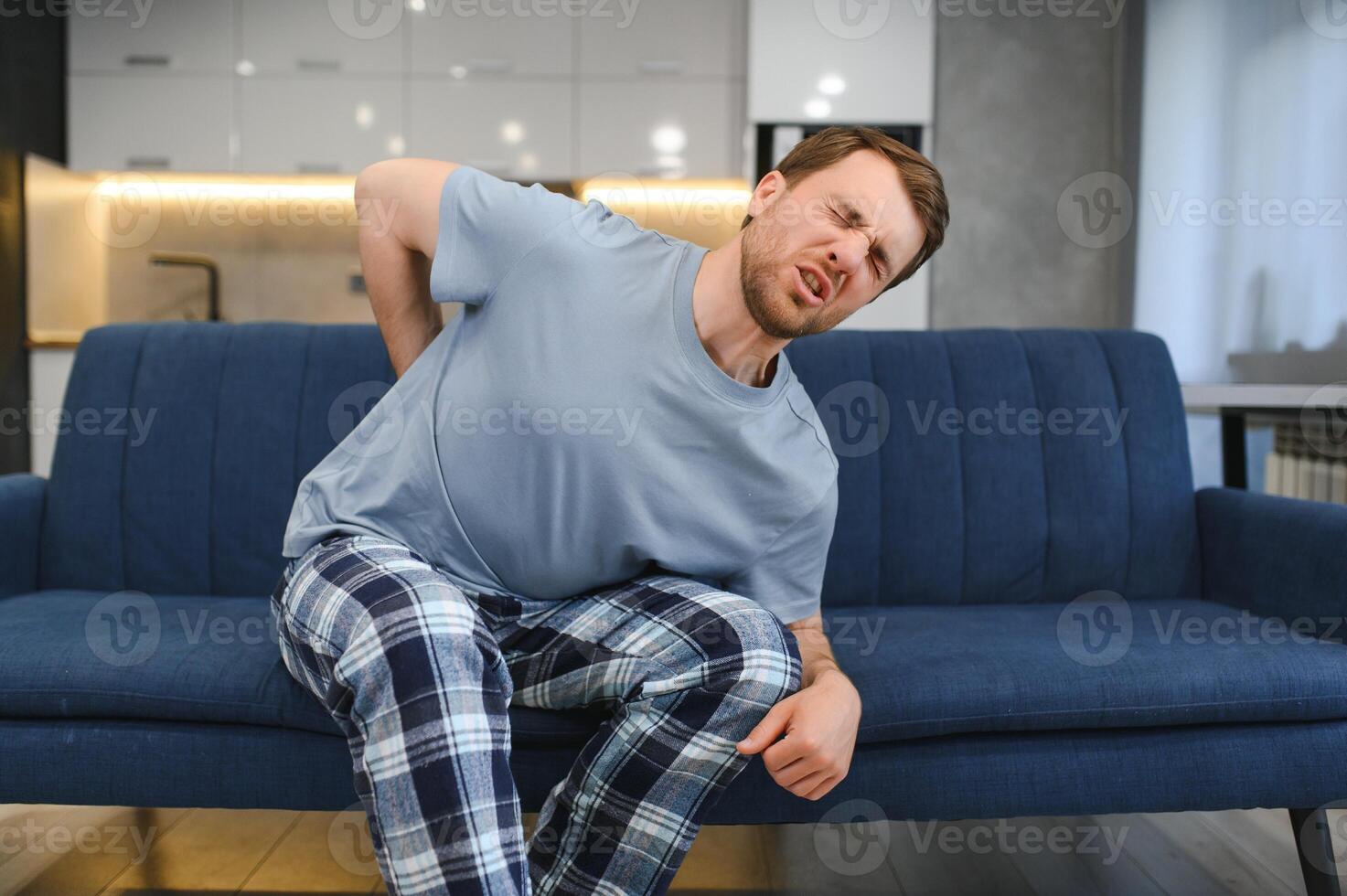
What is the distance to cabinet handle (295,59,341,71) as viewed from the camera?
378cm

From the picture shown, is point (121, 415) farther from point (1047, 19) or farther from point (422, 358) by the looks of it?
point (1047, 19)

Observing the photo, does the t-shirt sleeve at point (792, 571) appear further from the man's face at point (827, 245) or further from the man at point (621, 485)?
the man's face at point (827, 245)

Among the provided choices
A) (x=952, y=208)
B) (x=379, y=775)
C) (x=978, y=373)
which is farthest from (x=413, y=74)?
(x=379, y=775)

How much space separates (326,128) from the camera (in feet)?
12.5

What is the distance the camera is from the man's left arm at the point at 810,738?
1.01 meters

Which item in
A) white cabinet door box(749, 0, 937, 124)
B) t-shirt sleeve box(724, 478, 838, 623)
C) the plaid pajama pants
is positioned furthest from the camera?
white cabinet door box(749, 0, 937, 124)

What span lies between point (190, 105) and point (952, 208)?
296 centimetres

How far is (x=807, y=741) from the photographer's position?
1.00 metres

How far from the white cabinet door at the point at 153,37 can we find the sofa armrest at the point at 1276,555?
3713mm

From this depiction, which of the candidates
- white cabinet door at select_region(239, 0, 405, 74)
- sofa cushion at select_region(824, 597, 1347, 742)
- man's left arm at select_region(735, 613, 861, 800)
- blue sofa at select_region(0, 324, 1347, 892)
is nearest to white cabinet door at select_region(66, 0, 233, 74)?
white cabinet door at select_region(239, 0, 405, 74)

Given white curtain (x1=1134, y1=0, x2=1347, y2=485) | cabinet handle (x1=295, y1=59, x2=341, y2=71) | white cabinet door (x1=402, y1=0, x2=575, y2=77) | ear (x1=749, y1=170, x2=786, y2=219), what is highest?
white cabinet door (x1=402, y1=0, x2=575, y2=77)

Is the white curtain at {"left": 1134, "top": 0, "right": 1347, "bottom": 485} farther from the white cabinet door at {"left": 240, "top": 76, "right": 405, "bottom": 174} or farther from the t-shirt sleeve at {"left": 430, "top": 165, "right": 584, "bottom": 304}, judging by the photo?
the white cabinet door at {"left": 240, "top": 76, "right": 405, "bottom": 174}

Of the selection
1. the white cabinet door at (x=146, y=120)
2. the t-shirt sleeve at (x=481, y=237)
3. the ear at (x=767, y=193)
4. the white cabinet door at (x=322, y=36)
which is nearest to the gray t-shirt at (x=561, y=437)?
the t-shirt sleeve at (x=481, y=237)

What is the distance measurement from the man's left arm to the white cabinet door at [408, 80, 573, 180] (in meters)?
3.13
